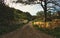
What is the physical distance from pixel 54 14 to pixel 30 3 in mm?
3951

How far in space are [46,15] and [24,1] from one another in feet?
13.1

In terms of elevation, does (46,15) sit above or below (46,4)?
below

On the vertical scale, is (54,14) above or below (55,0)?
below

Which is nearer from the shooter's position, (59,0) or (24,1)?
(59,0)

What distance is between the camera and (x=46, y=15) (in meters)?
28.8

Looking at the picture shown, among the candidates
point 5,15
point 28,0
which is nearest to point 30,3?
point 28,0

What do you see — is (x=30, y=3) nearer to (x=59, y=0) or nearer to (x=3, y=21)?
(x=59, y=0)

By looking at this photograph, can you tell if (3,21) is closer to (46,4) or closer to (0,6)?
(0,6)

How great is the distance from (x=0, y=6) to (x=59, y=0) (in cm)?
997

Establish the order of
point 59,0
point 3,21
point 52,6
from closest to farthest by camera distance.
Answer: point 3,21 → point 59,0 → point 52,6

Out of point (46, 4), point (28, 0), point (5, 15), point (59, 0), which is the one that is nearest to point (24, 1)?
point (28, 0)

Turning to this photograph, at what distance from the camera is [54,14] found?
28.0 metres

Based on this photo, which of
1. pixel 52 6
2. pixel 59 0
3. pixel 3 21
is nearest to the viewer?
pixel 3 21

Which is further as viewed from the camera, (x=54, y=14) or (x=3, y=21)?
(x=54, y=14)
